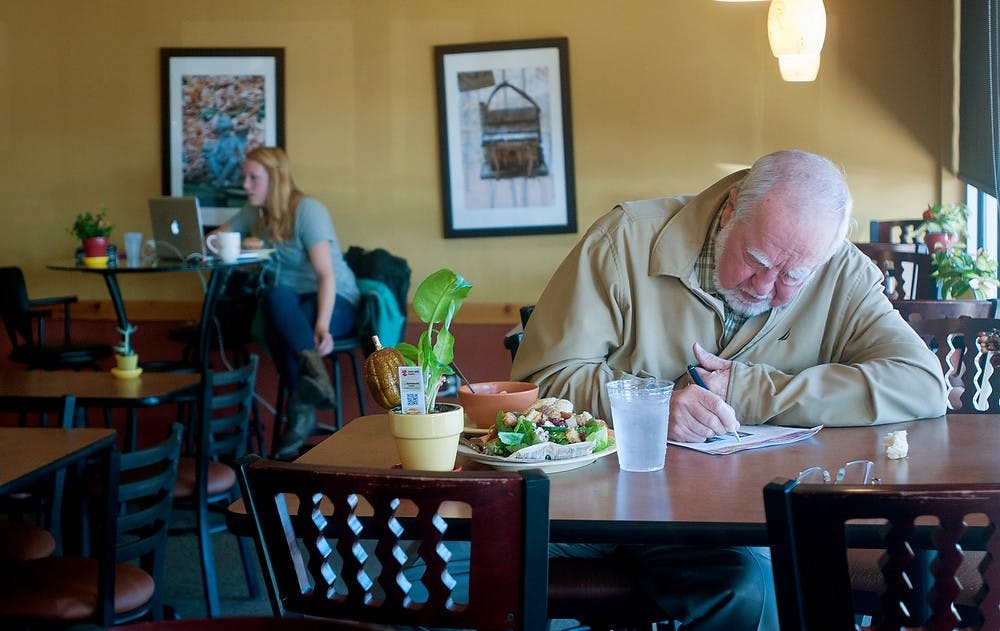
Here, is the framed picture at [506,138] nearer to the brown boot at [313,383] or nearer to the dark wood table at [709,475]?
the brown boot at [313,383]

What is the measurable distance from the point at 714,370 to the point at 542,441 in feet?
1.69

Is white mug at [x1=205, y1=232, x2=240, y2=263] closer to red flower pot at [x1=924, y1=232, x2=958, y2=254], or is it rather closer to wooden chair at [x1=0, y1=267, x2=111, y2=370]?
wooden chair at [x1=0, y1=267, x2=111, y2=370]

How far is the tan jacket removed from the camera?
2.14 metres

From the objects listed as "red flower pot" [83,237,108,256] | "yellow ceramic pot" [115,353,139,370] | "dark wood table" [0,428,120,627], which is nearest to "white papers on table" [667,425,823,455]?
"dark wood table" [0,428,120,627]

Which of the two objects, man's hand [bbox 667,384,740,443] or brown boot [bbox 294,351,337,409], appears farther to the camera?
brown boot [bbox 294,351,337,409]

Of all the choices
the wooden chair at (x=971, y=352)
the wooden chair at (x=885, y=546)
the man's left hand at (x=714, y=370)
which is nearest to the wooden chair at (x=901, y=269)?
the wooden chair at (x=971, y=352)

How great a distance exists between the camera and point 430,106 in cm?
550

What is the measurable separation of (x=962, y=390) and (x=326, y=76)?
3978 millimetres

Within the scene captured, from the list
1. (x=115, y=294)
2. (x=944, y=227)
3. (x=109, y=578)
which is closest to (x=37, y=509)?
(x=115, y=294)

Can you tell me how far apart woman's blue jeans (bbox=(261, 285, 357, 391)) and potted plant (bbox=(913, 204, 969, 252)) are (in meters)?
2.53

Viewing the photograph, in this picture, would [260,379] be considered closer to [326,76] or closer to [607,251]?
[326,76]

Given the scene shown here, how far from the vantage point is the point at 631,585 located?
184cm

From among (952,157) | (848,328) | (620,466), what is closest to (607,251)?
(848,328)

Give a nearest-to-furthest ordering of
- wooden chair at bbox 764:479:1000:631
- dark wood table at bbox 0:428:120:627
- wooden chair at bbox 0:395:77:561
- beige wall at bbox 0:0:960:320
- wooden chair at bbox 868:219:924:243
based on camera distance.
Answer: wooden chair at bbox 764:479:1000:631 < dark wood table at bbox 0:428:120:627 < wooden chair at bbox 0:395:77:561 < wooden chair at bbox 868:219:924:243 < beige wall at bbox 0:0:960:320
